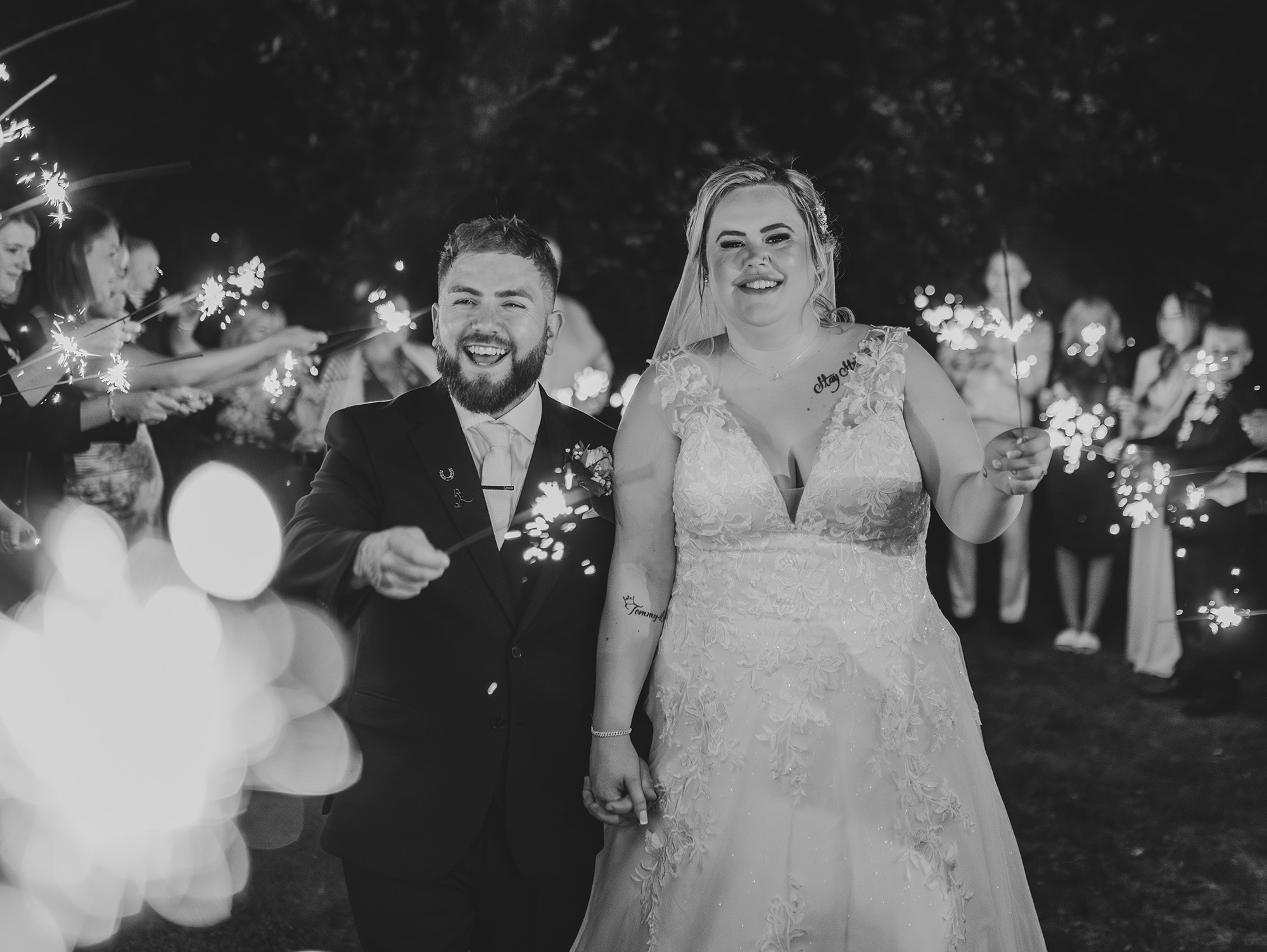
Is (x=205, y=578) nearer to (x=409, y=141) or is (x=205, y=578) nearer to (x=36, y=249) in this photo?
(x=36, y=249)

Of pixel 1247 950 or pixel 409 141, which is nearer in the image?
pixel 1247 950

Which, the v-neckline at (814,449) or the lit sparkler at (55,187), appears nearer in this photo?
the lit sparkler at (55,187)

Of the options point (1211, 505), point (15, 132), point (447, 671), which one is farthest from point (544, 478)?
point (1211, 505)

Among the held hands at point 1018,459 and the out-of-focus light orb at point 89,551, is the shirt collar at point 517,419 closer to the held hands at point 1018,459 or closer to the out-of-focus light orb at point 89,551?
the held hands at point 1018,459

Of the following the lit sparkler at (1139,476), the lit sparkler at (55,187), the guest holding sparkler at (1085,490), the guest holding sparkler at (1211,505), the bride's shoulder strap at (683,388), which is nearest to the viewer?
the lit sparkler at (55,187)

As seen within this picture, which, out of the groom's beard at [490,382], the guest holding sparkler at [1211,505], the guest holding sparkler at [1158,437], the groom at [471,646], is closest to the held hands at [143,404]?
the groom at [471,646]

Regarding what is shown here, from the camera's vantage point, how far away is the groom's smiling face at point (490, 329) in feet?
7.88

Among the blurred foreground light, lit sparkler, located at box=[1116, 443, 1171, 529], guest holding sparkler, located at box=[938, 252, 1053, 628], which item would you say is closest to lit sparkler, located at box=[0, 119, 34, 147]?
the blurred foreground light

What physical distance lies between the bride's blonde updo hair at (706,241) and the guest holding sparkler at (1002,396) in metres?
4.17

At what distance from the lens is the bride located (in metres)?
2.37

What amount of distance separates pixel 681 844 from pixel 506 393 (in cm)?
110

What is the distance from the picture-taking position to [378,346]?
5793mm

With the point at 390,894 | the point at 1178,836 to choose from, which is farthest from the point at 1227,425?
the point at 390,894

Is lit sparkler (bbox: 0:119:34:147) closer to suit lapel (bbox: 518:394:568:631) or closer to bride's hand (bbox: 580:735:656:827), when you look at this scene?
suit lapel (bbox: 518:394:568:631)
